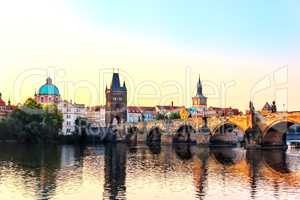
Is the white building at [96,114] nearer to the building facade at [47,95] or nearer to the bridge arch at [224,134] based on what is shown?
the building facade at [47,95]

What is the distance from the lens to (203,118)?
84062 mm

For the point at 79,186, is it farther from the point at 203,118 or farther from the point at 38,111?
the point at 38,111

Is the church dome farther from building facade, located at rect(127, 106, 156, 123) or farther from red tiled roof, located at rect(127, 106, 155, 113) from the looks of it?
red tiled roof, located at rect(127, 106, 155, 113)

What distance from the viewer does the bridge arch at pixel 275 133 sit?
219 feet

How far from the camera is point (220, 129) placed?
Result: 84.4 meters

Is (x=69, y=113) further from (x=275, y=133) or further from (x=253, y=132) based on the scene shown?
(x=275, y=133)

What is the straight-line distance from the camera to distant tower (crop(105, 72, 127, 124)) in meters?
156

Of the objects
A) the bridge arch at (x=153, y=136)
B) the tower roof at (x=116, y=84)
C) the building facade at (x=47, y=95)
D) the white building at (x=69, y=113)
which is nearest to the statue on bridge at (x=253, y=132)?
the bridge arch at (x=153, y=136)

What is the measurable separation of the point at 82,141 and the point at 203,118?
109 ft

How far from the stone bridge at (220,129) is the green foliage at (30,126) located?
2023 cm

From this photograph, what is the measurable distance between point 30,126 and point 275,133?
46272mm

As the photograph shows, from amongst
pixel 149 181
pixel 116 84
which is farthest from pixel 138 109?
pixel 149 181

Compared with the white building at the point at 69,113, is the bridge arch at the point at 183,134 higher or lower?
lower

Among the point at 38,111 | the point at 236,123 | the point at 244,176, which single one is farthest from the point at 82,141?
the point at 244,176
